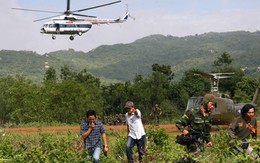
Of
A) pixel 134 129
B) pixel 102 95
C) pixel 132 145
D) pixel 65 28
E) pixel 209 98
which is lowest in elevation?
pixel 102 95

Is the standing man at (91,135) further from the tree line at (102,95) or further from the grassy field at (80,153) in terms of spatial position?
the tree line at (102,95)

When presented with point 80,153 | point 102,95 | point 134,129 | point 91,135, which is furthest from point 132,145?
point 102,95

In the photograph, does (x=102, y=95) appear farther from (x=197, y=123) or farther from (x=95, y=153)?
(x=197, y=123)

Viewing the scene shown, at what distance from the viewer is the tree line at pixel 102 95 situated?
5172cm

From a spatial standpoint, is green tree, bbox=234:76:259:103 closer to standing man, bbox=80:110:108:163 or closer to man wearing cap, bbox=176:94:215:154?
standing man, bbox=80:110:108:163

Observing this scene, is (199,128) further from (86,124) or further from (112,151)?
(112,151)

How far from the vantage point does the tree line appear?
5172 centimetres

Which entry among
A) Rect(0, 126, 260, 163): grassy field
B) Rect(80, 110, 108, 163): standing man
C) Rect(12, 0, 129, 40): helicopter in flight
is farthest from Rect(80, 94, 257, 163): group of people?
Rect(12, 0, 129, 40): helicopter in flight

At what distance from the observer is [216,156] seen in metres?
6.82

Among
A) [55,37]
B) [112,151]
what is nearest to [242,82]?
[55,37]

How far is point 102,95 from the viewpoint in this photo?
219 feet

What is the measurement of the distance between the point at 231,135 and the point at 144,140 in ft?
11.1

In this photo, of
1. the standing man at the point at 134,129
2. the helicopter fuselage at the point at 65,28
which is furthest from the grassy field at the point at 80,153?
the helicopter fuselage at the point at 65,28

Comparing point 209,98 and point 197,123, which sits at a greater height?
point 209,98
